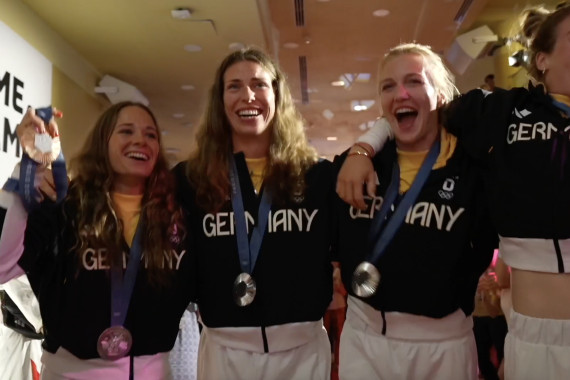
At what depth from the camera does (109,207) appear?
205 centimetres

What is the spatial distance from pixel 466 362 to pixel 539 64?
1.07 metres

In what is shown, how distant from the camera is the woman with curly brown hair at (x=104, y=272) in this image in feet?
6.21

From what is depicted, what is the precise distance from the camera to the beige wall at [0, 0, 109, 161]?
5.21 metres

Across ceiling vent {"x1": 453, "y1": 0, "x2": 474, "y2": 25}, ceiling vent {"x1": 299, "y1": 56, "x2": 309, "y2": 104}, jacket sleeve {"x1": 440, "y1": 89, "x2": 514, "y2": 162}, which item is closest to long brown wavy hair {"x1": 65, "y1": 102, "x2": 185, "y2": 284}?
jacket sleeve {"x1": 440, "y1": 89, "x2": 514, "y2": 162}

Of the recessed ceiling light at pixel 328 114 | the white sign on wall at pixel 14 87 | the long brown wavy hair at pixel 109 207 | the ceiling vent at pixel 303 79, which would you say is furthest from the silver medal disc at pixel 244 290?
the recessed ceiling light at pixel 328 114

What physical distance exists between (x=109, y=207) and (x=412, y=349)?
3.98ft

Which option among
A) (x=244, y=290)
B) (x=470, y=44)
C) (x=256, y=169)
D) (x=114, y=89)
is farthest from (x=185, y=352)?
(x=470, y=44)

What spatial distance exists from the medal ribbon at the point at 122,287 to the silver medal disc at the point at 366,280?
0.79 m

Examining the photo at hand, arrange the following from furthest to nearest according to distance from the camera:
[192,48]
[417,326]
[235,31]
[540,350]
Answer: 1. [192,48]
2. [235,31]
3. [417,326]
4. [540,350]

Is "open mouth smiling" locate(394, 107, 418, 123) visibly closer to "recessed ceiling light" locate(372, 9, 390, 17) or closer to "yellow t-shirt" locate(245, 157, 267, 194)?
"yellow t-shirt" locate(245, 157, 267, 194)

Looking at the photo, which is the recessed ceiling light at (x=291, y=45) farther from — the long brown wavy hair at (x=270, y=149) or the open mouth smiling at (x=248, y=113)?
the open mouth smiling at (x=248, y=113)

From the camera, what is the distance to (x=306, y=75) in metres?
9.09

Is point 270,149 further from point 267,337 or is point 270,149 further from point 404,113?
point 267,337

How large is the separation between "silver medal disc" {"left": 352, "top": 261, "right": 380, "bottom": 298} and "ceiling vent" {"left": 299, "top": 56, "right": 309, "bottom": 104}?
22.0 ft
